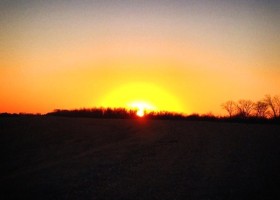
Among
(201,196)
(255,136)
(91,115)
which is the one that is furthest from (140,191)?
(91,115)

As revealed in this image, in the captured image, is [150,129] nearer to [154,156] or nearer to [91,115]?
[154,156]

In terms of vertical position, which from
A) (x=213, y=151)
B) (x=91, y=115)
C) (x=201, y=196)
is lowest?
(x=201, y=196)

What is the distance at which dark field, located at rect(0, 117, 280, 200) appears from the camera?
337 inches

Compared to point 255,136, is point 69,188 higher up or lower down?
lower down

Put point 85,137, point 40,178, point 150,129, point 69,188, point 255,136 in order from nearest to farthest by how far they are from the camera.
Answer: point 69,188 < point 40,178 < point 255,136 < point 85,137 < point 150,129

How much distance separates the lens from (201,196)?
8.02 meters

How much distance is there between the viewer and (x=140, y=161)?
11.0m

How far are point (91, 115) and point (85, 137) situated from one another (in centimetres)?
741

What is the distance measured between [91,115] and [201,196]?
15.4 meters

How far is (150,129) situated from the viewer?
53.1ft

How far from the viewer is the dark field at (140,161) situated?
28.1 ft

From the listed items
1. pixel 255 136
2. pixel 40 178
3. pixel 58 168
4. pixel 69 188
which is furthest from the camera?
pixel 255 136

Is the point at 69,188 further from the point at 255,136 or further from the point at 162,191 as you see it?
the point at 255,136

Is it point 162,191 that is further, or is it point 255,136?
point 255,136
